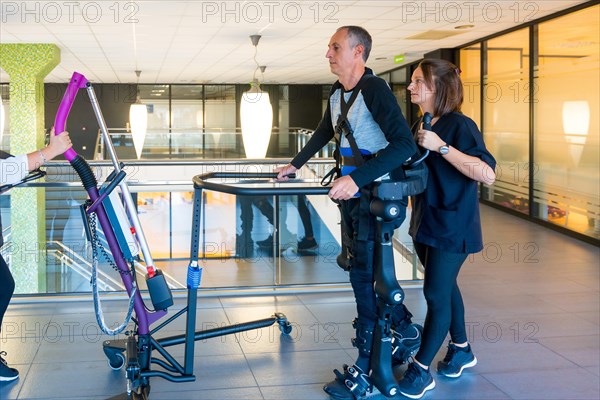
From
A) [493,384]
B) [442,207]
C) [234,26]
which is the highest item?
[234,26]

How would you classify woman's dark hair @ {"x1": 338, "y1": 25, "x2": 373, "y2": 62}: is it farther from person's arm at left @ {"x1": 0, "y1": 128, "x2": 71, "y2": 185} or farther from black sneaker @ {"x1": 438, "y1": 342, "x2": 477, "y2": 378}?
black sneaker @ {"x1": 438, "y1": 342, "x2": 477, "y2": 378}

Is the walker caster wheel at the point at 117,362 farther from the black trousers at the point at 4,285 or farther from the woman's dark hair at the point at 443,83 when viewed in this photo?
the woman's dark hair at the point at 443,83

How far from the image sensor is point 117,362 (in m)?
Answer: 3.47

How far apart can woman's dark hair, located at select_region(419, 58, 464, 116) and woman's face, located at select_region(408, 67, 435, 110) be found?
0.01 metres

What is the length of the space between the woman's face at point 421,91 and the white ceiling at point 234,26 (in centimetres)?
408

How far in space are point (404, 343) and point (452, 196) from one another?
76cm

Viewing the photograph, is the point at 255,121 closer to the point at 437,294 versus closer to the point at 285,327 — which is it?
the point at 285,327

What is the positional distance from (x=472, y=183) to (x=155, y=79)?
52.0 ft

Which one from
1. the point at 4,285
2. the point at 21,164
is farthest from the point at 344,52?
the point at 4,285

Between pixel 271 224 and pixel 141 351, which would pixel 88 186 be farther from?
pixel 271 224

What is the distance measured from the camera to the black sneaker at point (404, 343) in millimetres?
3492

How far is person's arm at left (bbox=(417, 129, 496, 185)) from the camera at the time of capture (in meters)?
2.95

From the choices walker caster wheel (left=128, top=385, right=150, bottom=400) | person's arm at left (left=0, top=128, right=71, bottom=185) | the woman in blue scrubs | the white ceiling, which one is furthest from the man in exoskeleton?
the white ceiling

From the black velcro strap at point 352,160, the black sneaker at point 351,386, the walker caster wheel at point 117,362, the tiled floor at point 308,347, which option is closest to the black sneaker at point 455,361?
the tiled floor at point 308,347
